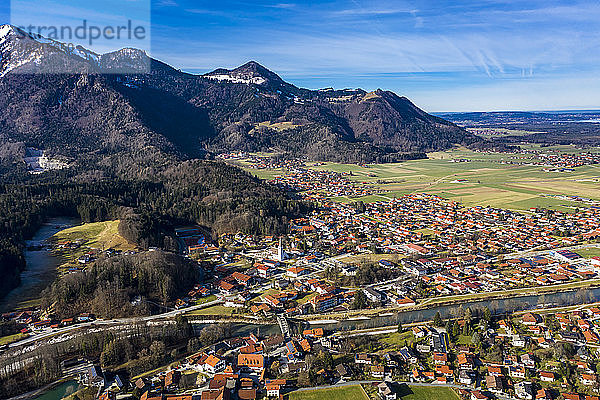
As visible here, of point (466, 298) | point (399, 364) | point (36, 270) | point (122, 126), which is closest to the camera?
point (399, 364)

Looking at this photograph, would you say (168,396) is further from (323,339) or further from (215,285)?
(215,285)

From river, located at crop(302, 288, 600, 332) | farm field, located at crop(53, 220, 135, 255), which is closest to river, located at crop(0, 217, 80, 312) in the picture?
farm field, located at crop(53, 220, 135, 255)

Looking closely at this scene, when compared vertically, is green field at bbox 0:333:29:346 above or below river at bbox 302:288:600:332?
below

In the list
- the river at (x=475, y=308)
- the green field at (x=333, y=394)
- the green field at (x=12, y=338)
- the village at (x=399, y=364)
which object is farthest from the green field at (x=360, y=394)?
the green field at (x=12, y=338)

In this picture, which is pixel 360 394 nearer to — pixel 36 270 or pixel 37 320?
pixel 37 320

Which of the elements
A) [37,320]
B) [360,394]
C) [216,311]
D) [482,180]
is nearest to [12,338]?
[37,320]

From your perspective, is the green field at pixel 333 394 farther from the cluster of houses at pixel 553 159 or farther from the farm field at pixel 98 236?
the cluster of houses at pixel 553 159

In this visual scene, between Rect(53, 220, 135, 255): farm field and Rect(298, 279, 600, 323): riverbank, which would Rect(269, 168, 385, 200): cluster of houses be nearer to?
Rect(53, 220, 135, 255): farm field
